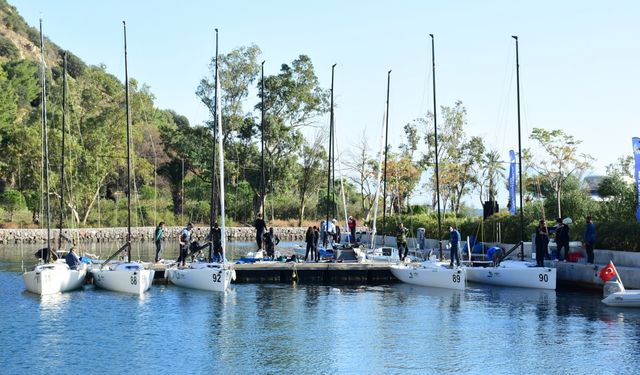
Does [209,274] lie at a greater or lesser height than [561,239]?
lesser

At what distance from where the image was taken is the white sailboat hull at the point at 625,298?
30.4m

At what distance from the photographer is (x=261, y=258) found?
41.3m

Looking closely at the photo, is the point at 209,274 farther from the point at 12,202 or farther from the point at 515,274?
the point at 12,202

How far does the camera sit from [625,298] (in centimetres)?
3061

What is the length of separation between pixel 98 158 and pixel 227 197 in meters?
13.4

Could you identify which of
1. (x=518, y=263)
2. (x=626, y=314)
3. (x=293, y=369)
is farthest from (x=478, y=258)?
(x=293, y=369)

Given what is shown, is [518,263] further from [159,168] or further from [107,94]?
[107,94]

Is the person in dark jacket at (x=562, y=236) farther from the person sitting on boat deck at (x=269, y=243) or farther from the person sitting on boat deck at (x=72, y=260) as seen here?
the person sitting on boat deck at (x=72, y=260)

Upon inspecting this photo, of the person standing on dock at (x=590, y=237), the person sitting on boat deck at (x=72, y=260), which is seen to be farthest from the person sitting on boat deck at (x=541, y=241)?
the person sitting on boat deck at (x=72, y=260)

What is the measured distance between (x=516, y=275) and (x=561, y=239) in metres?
2.44

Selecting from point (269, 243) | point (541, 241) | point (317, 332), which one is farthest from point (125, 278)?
point (541, 241)

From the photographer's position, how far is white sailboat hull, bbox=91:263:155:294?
35375 mm

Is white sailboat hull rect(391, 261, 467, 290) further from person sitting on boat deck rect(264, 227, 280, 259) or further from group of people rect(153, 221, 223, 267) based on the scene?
group of people rect(153, 221, 223, 267)

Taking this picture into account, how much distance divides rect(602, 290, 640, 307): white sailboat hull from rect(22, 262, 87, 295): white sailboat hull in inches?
809
